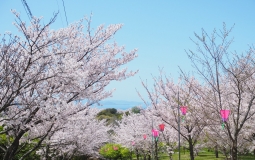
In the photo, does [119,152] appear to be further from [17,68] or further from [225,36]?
[17,68]

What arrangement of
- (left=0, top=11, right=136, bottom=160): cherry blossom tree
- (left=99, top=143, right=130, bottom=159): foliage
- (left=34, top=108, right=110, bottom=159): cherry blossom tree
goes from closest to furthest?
(left=0, top=11, right=136, bottom=160): cherry blossom tree → (left=34, top=108, right=110, bottom=159): cherry blossom tree → (left=99, top=143, right=130, bottom=159): foliage

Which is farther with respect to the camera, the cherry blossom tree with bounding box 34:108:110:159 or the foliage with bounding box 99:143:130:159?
the foliage with bounding box 99:143:130:159

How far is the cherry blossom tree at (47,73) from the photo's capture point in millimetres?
3984

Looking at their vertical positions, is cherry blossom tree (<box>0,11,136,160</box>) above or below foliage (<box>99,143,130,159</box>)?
above

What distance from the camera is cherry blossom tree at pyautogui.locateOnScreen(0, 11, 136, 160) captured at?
3984mm

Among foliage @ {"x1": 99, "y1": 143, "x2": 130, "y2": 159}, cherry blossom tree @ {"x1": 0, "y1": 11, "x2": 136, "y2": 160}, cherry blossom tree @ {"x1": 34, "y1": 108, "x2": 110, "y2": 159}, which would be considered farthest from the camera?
foliage @ {"x1": 99, "y1": 143, "x2": 130, "y2": 159}

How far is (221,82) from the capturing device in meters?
10.1

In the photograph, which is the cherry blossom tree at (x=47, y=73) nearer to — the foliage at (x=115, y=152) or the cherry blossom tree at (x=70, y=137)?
the cherry blossom tree at (x=70, y=137)

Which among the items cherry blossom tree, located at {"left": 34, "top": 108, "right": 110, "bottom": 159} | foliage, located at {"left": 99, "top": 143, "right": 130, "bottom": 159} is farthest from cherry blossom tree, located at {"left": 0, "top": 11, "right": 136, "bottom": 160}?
foliage, located at {"left": 99, "top": 143, "right": 130, "bottom": 159}

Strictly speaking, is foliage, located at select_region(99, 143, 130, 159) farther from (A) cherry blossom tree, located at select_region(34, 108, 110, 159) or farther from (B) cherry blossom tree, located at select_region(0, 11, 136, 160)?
(B) cherry blossom tree, located at select_region(0, 11, 136, 160)

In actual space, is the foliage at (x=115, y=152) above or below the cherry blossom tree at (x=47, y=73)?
below

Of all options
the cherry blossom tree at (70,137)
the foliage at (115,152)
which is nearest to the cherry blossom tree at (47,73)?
the cherry blossom tree at (70,137)

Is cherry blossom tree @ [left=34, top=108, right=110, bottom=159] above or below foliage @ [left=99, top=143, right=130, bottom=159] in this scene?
above

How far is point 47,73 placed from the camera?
13.6 ft
